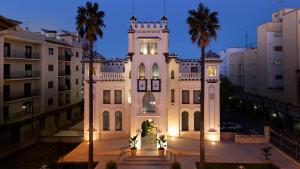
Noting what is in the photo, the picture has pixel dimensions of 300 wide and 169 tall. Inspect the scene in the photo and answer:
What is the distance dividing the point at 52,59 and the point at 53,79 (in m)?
3.00

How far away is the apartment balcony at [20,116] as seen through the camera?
3416 cm

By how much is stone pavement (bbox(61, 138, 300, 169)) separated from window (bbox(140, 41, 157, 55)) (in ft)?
33.8

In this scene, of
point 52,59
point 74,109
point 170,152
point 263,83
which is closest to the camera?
point 170,152

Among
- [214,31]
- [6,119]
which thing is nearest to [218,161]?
[214,31]

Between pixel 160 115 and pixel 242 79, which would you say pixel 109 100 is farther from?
pixel 242 79

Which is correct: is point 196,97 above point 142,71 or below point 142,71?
below

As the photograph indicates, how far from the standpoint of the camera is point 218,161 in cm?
2777

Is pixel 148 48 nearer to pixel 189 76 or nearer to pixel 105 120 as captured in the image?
pixel 189 76

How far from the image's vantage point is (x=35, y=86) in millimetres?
41062

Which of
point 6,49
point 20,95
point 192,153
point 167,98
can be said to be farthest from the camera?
point 20,95

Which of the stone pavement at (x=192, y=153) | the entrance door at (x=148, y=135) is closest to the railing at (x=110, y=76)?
the entrance door at (x=148, y=135)

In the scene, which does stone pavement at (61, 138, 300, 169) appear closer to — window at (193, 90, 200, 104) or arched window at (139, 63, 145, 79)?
window at (193, 90, 200, 104)

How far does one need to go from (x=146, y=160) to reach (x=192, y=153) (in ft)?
16.6

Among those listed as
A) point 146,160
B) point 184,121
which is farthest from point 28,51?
point 146,160
